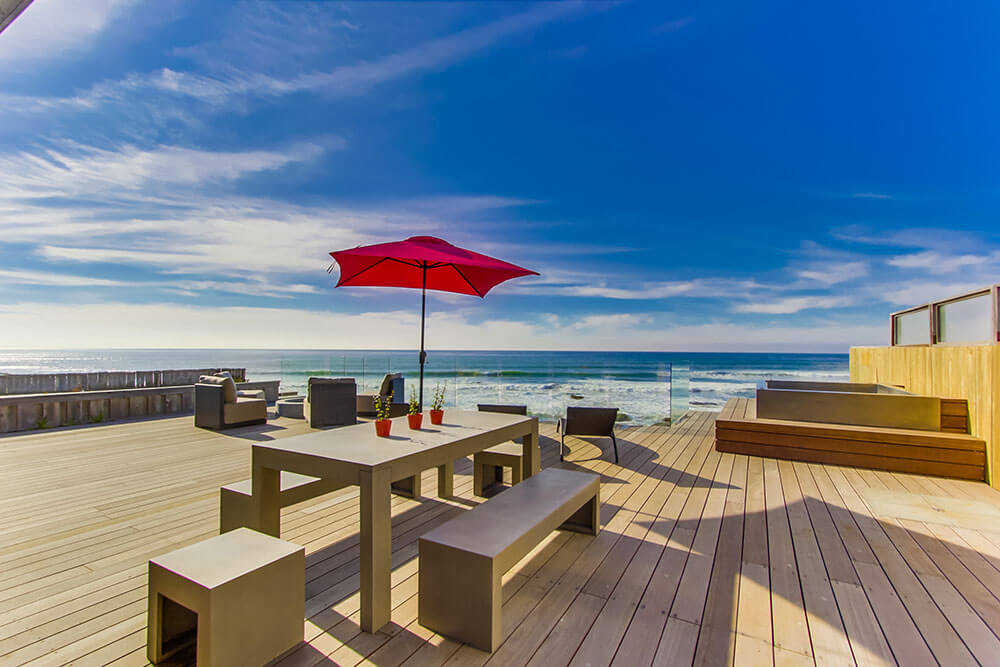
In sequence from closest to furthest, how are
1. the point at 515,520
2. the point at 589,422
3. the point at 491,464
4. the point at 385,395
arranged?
the point at 515,520, the point at 491,464, the point at 589,422, the point at 385,395

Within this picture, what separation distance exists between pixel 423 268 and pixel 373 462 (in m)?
A: 2.29

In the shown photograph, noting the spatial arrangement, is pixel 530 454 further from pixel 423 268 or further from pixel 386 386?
pixel 386 386

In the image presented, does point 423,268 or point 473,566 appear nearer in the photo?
point 473,566

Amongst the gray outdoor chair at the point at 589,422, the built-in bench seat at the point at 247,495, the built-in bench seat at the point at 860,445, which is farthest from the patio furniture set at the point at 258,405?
the built-in bench seat at the point at 860,445

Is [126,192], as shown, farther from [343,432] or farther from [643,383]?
[643,383]

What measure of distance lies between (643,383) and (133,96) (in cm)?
1863

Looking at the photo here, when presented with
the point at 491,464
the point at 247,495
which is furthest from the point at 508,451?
the point at 247,495

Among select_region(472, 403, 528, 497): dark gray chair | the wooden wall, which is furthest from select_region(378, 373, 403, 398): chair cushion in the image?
the wooden wall

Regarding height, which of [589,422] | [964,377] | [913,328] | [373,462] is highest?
[913,328]

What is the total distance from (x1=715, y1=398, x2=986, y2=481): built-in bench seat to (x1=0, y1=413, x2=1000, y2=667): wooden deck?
19 cm

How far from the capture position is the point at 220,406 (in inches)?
217

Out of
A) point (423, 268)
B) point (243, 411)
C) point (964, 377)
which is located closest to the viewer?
point (423, 268)

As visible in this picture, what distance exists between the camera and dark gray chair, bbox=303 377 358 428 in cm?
579

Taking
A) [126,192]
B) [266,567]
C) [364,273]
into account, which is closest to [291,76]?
[364,273]
